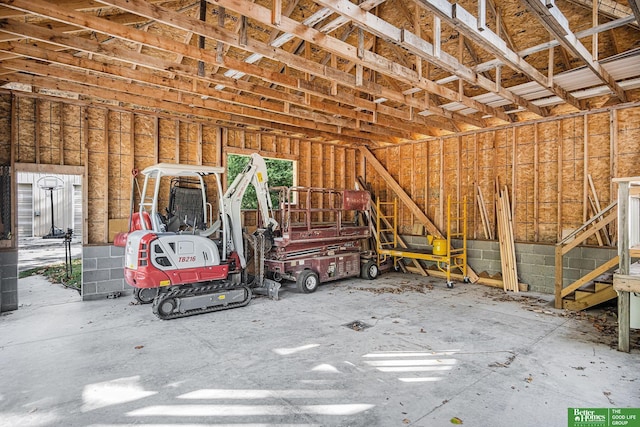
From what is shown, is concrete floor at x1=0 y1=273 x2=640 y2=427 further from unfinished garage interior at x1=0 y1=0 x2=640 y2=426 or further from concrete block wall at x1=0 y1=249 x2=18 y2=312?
concrete block wall at x1=0 y1=249 x2=18 y2=312

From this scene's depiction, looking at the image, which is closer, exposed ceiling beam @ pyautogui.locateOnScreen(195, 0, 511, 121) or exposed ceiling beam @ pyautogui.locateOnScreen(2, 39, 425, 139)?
exposed ceiling beam @ pyautogui.locateOnScreen(195, 0, 511, 121)

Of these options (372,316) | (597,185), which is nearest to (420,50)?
(372,316)

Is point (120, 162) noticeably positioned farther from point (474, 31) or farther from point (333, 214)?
point (474, 31)

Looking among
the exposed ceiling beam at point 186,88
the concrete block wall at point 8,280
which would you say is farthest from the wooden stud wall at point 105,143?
the exposed ceiling beam at point 186,88

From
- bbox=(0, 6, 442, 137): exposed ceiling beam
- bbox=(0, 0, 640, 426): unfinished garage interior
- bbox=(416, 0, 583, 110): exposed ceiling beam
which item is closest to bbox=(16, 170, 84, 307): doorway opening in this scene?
bbox=(0, 0, 640, 426): unfinished garage interior

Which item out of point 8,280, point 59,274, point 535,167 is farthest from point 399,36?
point 59,274

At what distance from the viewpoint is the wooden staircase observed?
20.1 ft

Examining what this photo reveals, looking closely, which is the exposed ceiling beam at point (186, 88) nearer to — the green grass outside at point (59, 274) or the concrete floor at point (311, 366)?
the concrete floor at point (311, 366)

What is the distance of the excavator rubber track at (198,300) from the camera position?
590cm

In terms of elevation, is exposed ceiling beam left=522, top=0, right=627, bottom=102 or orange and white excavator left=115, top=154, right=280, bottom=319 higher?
exposed ceiling beam left=522, top=0, right=627, bottom=102

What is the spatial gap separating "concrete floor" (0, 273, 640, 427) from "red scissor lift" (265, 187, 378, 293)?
1360 millimetres

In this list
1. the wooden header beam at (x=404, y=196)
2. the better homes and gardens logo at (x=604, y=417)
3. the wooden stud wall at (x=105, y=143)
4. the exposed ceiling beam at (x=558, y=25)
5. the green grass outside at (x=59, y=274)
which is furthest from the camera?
the wooden header beam at (x=404, y=196)

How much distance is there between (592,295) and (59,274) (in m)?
12.9

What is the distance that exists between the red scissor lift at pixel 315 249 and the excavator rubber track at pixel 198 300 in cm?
140
